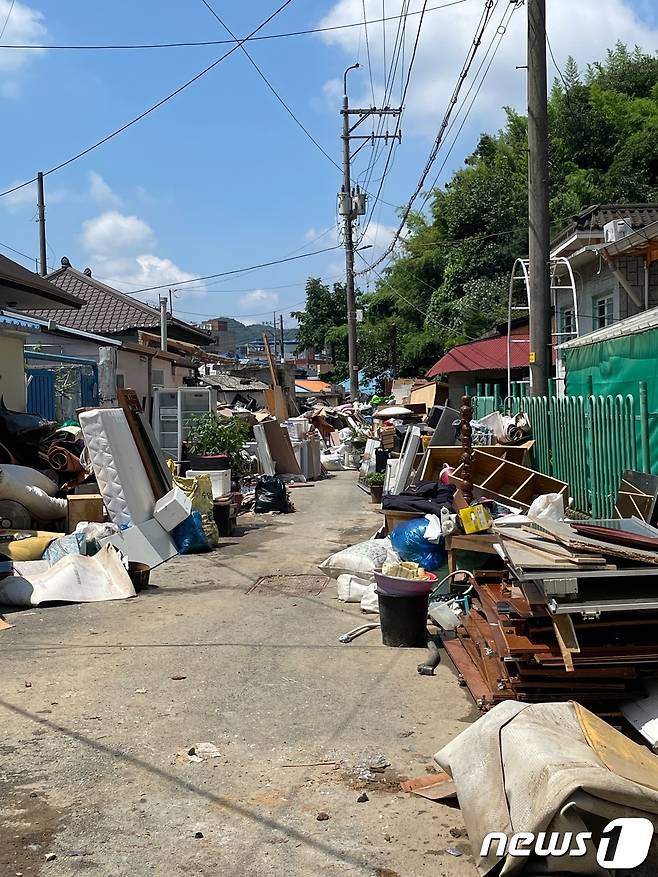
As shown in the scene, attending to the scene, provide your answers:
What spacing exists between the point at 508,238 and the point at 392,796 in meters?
31.3

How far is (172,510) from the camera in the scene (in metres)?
11.0

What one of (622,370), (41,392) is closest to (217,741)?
(622,370)

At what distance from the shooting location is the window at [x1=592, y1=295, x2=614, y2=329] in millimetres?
17578

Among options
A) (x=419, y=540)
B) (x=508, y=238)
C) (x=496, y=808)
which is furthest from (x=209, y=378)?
(x=496, y=808)

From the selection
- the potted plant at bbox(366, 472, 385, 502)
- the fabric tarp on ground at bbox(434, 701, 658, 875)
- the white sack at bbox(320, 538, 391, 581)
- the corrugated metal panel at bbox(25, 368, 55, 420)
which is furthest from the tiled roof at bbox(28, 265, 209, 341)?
the fabric tarp on ground at bbox(434, 701, 658, 875)

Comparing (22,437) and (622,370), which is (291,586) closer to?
(622,370)

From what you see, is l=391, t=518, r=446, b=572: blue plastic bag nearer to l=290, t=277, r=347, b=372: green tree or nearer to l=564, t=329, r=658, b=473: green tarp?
l=564, t=329, r=658, b=473: green tarp

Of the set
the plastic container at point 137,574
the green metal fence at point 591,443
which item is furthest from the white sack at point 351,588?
the green metal fence at point 591,443

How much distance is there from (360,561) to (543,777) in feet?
18.5

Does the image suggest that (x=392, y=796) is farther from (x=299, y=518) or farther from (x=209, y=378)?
(x=209, y=378)

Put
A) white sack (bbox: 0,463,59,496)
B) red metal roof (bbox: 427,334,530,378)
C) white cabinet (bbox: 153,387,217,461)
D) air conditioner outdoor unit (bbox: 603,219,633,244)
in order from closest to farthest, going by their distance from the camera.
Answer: white sack (bbox: 0,463,59,496), air conditioner outdoor unit (bbox: 603,219,633,244), white cabinet (bbox: 153,387,217,461), red metal roof (bbox: 427,334,530,378)

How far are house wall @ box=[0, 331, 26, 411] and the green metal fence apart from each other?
7.96 m

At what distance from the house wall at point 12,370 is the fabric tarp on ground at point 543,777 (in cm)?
1093

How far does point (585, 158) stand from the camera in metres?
33.2
